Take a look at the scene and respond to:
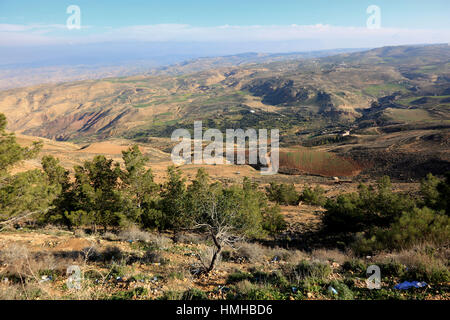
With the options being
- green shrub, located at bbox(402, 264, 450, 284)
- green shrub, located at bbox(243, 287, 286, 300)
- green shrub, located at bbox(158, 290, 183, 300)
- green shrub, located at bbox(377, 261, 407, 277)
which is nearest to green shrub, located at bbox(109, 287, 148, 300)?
green shrub, located at bbox(158, 290, 183, 300)

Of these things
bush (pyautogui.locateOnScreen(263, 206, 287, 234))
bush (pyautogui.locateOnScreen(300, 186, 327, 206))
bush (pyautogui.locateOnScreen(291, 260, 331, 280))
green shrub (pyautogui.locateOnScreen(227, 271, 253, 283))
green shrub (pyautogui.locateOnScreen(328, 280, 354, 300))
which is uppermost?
green shrub (pyautogui.locateOnScreen(328, 280, 354, 300))

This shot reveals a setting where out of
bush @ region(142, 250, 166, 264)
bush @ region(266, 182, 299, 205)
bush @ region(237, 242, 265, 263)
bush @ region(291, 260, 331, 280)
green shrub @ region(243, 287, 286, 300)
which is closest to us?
green shrub @ region(243, 287, 286, 300)

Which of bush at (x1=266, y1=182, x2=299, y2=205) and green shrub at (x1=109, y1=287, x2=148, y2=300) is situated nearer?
green shrub at (x1=109, y1=287, x2=148, y2=300)

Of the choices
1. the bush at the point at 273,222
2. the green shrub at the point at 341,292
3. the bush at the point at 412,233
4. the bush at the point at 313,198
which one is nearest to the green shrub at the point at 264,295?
the green shrub at the point at 341,292

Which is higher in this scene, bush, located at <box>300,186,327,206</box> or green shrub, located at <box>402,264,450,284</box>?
green shrub, located at <box>402,264,450,284</box>

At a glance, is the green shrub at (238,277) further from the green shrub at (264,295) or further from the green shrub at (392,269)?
the green shrub at (392,269)

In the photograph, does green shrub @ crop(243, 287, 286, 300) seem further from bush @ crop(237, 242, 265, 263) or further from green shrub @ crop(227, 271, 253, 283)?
bush @ crop(237, 242, 265, 263)

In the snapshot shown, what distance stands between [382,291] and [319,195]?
23120mm

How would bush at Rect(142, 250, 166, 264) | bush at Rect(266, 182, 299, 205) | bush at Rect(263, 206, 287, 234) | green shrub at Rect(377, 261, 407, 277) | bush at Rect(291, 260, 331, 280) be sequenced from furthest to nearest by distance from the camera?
1. bush at Rect(266, 182, 299, 205)
2. bush at Rect(263, 206, 287, 234)
3. bush at Rect(142, 250, 166, 264)
4. bush at Rect(291, 260, 331, 280)
5. green shrub at Rect(377, 261, 407, 277)

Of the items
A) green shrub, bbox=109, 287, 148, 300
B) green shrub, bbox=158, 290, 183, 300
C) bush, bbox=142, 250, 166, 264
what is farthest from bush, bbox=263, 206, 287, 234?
green shrub, bbox=109, 287, 148, 300

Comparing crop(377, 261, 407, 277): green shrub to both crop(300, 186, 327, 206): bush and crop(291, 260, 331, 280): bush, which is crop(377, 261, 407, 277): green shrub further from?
crop(300, 186, 327, 206): bush

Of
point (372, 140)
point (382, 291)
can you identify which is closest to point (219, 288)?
point (382, 291)

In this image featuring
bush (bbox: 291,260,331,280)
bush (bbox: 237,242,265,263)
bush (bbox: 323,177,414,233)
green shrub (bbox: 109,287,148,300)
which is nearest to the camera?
green shrub (bbox: 109,287,148,300)

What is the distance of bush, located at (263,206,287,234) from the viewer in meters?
18.4
